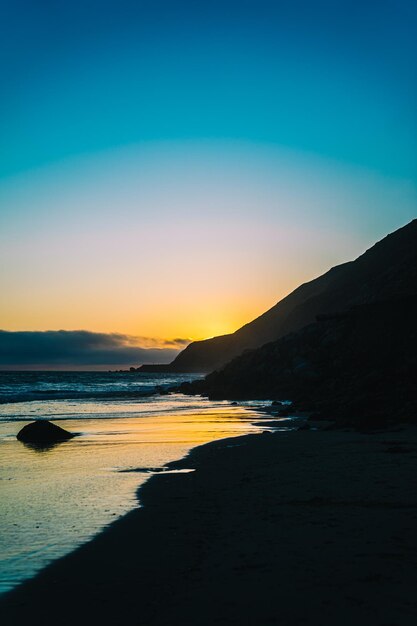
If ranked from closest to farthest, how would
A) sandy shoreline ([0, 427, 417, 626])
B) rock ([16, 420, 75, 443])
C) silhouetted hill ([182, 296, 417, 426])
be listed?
sandy shoreline ([0, 427, 417, 626]) < rock ([16, 420, 75, 443]) < silhouetted hill ([182, 296, 417, 426])

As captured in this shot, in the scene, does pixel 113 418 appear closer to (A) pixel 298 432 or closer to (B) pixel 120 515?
(A) pixel 298 432

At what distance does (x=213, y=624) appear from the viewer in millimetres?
4688

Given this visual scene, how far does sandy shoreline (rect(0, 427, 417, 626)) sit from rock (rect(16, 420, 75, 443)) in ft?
32.3

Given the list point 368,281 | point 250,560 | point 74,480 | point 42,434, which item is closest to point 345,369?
point 42,434

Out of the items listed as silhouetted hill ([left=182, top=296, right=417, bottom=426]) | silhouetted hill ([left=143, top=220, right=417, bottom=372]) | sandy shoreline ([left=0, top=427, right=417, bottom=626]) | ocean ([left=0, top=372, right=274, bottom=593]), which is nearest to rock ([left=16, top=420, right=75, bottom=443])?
ocean ([left=0, top=372, right=274, bottom=593])

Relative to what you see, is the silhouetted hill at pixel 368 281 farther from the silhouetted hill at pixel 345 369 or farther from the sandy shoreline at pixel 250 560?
the sandy shoreline at pixel 250 560

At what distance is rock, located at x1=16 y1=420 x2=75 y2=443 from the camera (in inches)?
792

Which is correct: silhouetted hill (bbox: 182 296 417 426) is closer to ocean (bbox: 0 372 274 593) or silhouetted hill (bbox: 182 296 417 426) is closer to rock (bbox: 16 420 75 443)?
ocean (bbox: 0 372 274 593)

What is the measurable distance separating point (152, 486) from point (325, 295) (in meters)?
98.8

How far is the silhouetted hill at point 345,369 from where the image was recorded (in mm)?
24266

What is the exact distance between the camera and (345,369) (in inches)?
1588

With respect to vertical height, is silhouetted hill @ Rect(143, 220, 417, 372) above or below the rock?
above

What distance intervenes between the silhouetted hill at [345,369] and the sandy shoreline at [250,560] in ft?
36.4

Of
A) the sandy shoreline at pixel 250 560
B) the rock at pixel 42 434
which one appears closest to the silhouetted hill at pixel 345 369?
the rock at pixel 42 434
